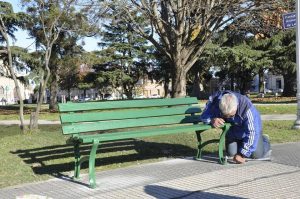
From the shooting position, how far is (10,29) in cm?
3538

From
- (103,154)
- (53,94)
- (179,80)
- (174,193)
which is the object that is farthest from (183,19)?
(53,94)

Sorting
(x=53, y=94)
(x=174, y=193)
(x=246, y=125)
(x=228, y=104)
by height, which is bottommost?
(x=174, y=193)

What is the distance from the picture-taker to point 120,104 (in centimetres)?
751

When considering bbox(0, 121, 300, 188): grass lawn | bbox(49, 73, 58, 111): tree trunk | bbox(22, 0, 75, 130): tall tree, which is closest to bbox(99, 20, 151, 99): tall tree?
bbox(49, 73, 58, 111): tree trunk

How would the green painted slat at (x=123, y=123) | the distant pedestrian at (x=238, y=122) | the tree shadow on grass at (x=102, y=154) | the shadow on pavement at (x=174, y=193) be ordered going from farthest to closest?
1. the tree shadow on grass at (x=102, y=154)
2. the distant pedestrian at (x=238, y=122)
3. the green painted slat at (x=123, y=123)
4. the shadow on pavement at (x=174, y=193)

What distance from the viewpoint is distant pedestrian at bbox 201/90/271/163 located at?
7.00 m

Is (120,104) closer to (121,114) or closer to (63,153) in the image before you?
(121,114)

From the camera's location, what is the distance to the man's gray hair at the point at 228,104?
6.91m

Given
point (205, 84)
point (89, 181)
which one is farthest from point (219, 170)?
point (205, 84)

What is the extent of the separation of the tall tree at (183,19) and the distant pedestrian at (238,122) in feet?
31.7

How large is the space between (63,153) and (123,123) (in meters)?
1.75

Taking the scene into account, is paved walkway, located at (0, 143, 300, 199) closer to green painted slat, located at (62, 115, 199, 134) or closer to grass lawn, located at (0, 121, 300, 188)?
grass lawn, located at (0, 121, 300, 188)

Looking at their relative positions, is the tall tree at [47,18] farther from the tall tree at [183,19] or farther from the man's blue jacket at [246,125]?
the man's blue jacket at [246,125]

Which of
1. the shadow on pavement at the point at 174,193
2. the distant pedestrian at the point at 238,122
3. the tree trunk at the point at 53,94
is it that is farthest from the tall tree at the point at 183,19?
the tree trunk at the point at 53,94
